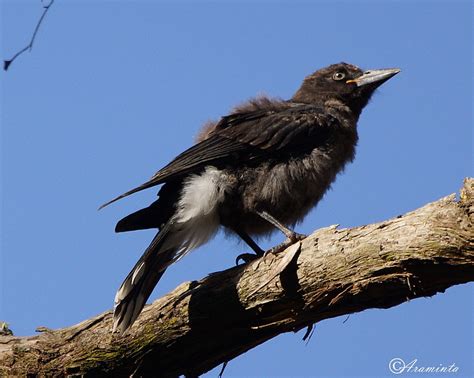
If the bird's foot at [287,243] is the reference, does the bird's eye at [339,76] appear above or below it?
above

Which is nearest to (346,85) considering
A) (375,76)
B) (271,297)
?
(375,76)

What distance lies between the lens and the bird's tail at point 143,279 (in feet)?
14.1

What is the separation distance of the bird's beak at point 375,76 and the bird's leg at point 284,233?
1727mm

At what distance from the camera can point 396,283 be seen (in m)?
3.61

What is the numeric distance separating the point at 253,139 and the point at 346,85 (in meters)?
1.42

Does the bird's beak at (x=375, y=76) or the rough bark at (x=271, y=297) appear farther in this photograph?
the bird's beak at (x=375, y=76)

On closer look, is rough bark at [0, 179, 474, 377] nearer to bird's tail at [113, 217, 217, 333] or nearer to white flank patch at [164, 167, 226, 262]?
bird's tail at [113, 217, 217, 333]

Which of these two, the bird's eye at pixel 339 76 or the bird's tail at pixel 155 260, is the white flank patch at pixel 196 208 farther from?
the bird's eye at pixel 339 76

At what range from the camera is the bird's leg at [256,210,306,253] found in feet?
14.7

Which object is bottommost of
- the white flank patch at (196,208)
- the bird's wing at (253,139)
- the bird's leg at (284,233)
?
the bird's leg at (284,233)

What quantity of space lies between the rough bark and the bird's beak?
2.48m

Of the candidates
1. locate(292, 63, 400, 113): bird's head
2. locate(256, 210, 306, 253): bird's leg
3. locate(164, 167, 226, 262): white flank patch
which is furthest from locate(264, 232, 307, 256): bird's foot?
locate(292, 63, 400, 113): bird's head

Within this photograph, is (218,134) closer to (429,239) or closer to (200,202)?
(200,202)

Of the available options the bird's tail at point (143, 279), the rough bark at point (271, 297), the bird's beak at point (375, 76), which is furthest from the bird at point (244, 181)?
the bird's beak at point (375, 76)
